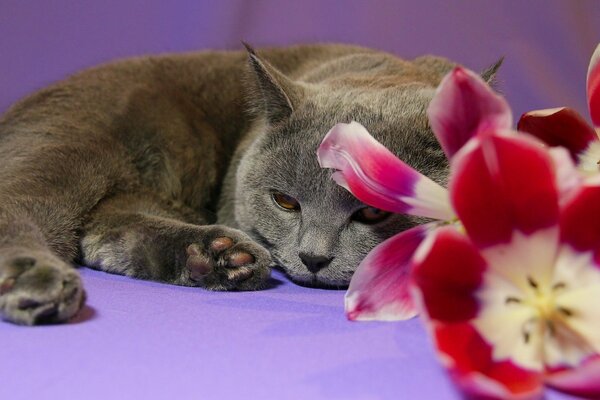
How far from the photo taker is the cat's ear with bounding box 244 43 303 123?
1.25 meters

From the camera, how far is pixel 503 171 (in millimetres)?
725

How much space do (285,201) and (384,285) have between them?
397mm

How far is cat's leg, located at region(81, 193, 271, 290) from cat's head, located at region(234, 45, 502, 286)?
86 mm

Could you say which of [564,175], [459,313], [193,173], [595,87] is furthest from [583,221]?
[193,173]

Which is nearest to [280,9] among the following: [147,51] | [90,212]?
[147,51]

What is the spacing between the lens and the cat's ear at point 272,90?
1.25 metres

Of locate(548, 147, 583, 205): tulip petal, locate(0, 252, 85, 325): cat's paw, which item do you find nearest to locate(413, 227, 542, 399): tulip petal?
locate(548, 147, 583, 205): tulip petal

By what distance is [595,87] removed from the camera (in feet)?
3.14

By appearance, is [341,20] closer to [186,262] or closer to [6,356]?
[186,262]

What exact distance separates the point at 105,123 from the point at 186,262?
1.28 ft

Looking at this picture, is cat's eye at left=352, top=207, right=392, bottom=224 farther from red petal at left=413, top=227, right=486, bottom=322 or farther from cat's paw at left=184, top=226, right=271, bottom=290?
red petal at left=413, top=227, right=486, bottom=322

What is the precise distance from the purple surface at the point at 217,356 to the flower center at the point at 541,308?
2.6 inches

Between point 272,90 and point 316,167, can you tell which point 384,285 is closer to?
point 316,167

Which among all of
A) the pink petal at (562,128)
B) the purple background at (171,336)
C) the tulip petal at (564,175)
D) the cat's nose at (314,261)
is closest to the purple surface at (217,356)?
the purple background at (171,336)
